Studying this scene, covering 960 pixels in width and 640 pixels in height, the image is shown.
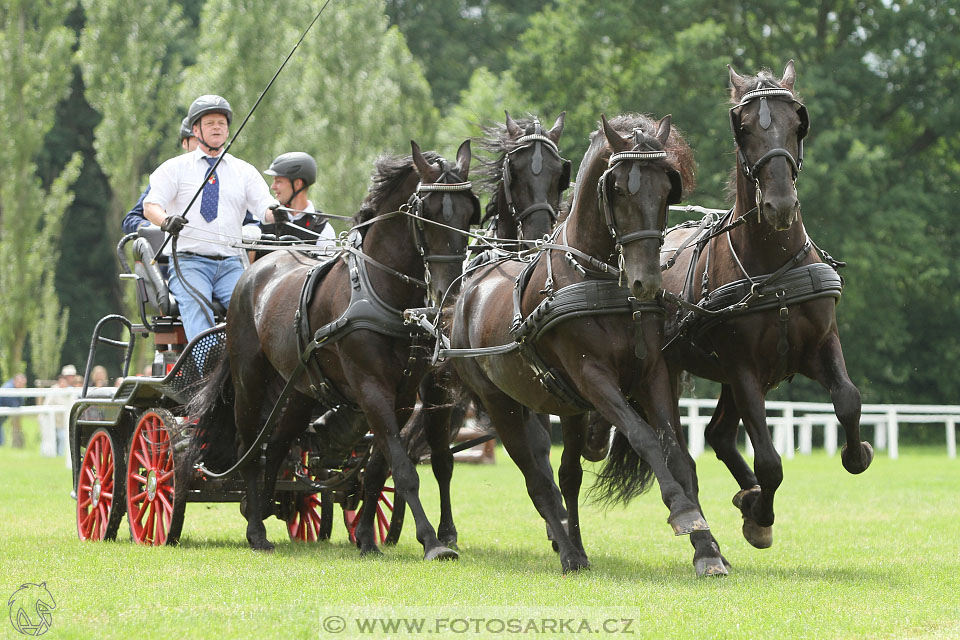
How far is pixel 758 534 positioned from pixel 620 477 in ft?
4.22

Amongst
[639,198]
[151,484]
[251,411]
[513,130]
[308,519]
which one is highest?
[513,130]

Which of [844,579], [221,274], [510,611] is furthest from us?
[221,274]

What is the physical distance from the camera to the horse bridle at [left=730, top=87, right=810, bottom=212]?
19.7ft

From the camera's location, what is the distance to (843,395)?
20.5 feet

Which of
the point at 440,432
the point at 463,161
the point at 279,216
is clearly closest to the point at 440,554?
the point at 440,432

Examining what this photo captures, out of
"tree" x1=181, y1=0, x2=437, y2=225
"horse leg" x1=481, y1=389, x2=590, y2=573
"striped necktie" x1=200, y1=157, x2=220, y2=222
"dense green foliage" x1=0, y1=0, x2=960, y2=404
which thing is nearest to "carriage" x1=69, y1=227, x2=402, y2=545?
"striped necktie" x1=200, y1=157, x2=220, y2=222

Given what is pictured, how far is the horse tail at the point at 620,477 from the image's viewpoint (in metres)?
7.74

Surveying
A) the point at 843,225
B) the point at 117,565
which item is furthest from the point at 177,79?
the point at 117,565

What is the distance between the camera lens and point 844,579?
618 cm

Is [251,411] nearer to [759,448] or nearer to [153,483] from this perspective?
[153,483]

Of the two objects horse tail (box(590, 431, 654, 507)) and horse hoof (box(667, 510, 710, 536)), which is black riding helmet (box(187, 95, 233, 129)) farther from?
horse hoof (box(667, 510, 710, 536))

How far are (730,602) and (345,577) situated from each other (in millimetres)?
2064

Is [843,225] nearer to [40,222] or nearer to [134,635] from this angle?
[40,222]

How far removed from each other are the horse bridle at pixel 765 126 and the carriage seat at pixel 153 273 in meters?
4.17
